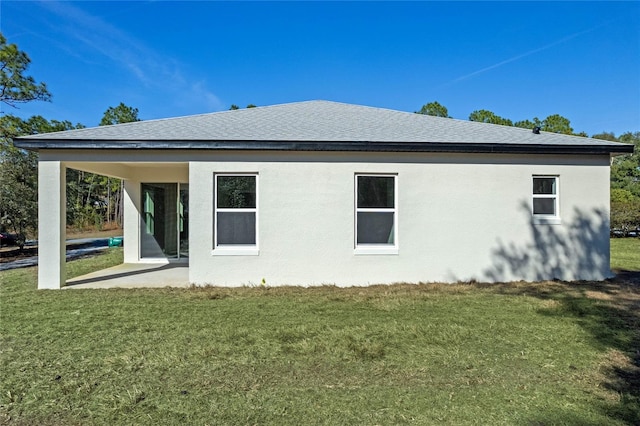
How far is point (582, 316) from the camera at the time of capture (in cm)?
595

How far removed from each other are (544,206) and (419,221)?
10.9 feet

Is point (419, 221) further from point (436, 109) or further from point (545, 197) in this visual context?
point (436, 109)

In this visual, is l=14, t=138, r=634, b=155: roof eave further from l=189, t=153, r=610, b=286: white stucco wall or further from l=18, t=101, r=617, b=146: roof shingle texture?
l=189, t=153, r=610, b=286: white stucco wall

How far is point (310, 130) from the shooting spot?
920 cm

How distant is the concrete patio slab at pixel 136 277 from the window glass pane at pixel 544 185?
892 cm

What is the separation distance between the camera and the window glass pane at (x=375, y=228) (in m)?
8.70

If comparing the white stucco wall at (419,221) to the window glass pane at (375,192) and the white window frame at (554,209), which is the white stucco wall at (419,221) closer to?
the white window frame at (554,209)

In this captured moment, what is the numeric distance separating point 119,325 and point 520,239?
8.80 metres

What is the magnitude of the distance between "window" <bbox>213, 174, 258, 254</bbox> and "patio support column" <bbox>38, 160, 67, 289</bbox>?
11.3 feet

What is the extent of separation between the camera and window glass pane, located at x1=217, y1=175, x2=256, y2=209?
853 centimetres

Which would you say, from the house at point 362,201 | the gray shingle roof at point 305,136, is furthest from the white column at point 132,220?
the house at point 362,201

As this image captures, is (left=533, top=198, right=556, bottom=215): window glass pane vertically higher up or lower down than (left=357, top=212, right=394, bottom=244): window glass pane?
higher up

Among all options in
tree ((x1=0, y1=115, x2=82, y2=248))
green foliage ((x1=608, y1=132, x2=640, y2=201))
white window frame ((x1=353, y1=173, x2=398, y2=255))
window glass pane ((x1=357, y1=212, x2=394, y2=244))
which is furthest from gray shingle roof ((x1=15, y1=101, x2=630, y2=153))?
green foliage ((x1=608, y1=132, x2=640, y2=201))

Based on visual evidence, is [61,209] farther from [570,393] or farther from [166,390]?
[570,393]
